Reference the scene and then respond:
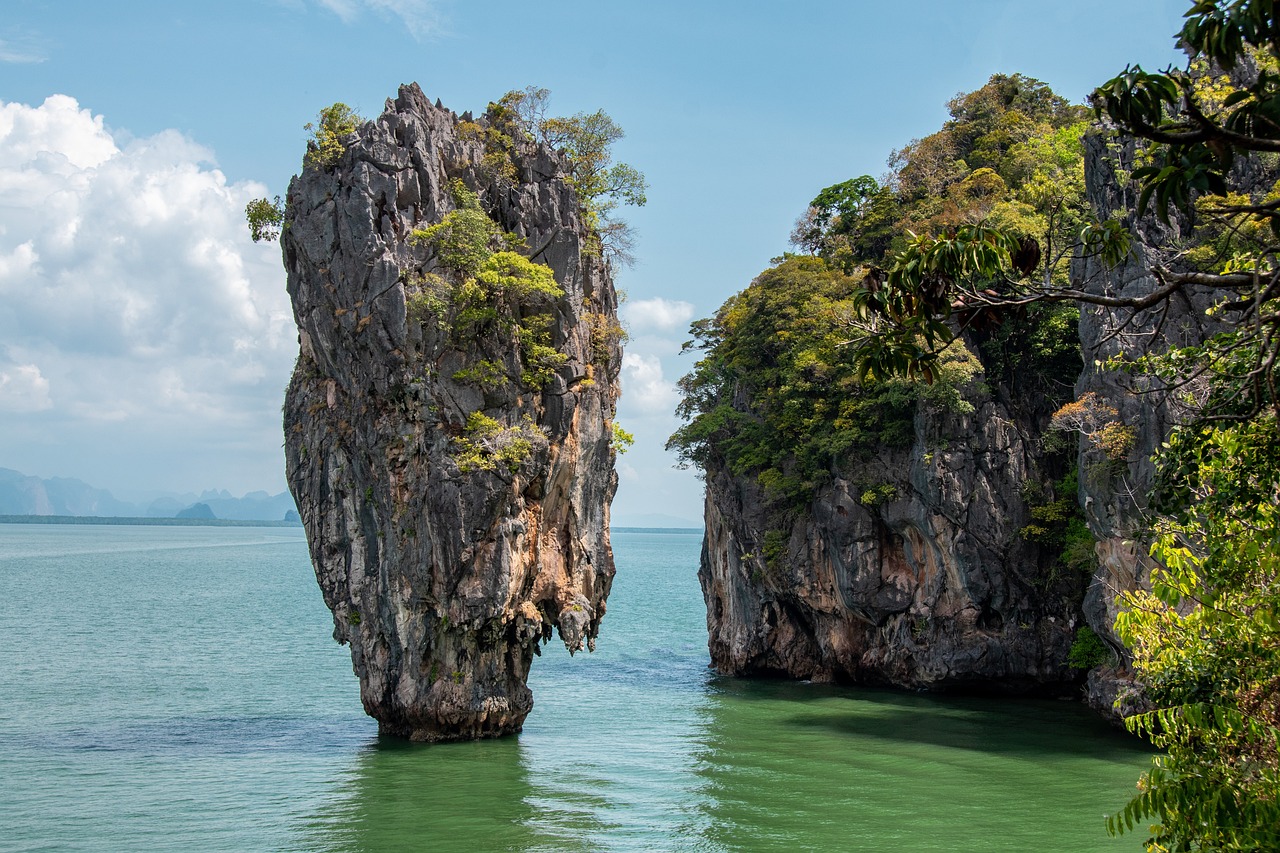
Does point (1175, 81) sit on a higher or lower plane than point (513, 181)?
lower

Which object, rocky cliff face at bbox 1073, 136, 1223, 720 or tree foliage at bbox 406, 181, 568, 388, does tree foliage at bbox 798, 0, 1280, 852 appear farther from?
tree foliage at bbox 406, 181, 568, 388

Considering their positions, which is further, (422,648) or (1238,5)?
(422,648)

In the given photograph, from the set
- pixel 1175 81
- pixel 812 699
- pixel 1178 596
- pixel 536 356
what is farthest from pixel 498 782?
pixel 1175 81

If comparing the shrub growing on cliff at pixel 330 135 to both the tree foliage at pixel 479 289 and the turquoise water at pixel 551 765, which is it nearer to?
the tree foliage at pixel 479 289

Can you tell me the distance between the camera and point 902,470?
1265 inches

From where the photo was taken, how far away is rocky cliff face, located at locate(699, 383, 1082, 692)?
30.8m

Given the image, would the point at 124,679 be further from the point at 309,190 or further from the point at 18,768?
the point at 309,190

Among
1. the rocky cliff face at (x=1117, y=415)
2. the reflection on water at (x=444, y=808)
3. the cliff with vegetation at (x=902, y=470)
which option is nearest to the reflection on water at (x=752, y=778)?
the reflection on water at (x=444, y=808)

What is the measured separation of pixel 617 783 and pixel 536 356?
387 inches

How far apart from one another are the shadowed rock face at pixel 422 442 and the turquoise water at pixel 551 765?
7.00 ft

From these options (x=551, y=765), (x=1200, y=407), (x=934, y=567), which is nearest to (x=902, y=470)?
(x=934, y=567)

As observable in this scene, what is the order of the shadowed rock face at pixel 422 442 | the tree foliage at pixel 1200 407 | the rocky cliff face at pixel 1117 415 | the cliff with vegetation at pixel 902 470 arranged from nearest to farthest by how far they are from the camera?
the tree foliage at pixel 1200 407 → the rocky cliff face at pixel 1117 415 → the shadowed rock face at pixel 422 442 → the cliff with vegetation at pixel 902 470

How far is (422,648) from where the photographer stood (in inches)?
950

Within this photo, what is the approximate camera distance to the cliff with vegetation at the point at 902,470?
30750 millimetres
